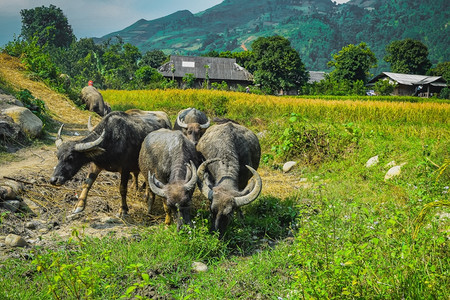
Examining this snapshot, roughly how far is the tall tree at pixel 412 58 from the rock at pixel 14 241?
59218 mm

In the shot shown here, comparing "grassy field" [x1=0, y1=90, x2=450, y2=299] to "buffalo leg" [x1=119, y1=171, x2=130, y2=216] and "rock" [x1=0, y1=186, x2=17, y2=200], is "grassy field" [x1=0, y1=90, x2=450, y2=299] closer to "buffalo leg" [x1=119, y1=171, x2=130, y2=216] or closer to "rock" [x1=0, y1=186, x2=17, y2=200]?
"buffalo leg" [x1=119, y1=171, x2=130, y2=216]

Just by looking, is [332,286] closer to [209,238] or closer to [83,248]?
[209,238]

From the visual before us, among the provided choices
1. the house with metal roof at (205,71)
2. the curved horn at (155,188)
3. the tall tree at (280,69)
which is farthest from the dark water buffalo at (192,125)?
the house with metal roof at (205,71)

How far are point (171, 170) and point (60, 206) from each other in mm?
1980

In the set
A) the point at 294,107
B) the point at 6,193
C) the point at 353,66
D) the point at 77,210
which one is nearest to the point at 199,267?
the point at 77,210

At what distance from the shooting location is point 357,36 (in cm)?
16875

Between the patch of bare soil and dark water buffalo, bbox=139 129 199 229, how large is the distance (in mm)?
635

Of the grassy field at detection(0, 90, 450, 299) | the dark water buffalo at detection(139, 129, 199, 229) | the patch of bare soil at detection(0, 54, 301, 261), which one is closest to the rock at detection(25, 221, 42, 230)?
the patch of bare soil at detection(0, 54, 301, 261)

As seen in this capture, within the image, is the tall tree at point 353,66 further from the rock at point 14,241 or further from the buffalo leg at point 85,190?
the rock at point 14,241

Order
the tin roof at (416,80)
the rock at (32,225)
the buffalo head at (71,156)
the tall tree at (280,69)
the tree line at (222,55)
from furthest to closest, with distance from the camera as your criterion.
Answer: the tin roof at (416,80) < the tall tree at (280,69) < the tree line at (222,55) < the buffalo head at (71,156) < the rock at (32,225)

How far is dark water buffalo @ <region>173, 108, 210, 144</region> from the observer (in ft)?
26.8

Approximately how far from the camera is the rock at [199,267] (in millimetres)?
3913

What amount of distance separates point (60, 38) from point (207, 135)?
217 feet

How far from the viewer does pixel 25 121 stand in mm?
8102
